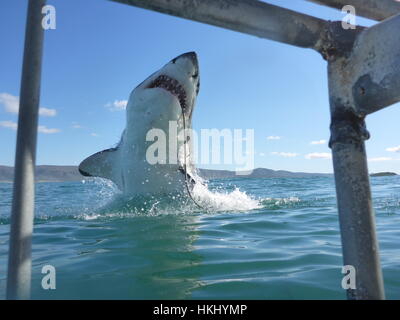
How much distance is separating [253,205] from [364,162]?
30.6 feet

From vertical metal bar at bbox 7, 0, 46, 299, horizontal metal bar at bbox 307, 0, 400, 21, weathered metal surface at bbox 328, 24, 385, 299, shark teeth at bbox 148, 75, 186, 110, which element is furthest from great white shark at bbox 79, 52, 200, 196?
vertical metal bar at bbox 7, 0, 46, 299

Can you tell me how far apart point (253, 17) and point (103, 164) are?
28.5 feet

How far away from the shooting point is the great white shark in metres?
8.01

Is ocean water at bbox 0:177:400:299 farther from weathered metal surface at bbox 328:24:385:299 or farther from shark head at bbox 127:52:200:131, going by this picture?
shark head at bbox 127:52:200:131

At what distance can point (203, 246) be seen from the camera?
5184mm

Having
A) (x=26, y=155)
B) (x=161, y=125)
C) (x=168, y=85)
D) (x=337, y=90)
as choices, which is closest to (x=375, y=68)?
(x=337, y=90)

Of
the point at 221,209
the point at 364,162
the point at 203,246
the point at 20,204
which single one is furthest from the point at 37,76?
the point at 221,209

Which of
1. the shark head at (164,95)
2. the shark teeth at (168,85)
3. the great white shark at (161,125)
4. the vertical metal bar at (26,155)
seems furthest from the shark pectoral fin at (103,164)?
the vertical metal bar at (26,155)

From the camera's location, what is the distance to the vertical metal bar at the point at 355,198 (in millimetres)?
1655

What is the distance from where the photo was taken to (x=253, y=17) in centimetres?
164

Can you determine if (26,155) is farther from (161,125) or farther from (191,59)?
(191,59)

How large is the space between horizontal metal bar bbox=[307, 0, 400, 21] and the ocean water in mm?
2253

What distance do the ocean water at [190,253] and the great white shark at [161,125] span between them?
0.43m
